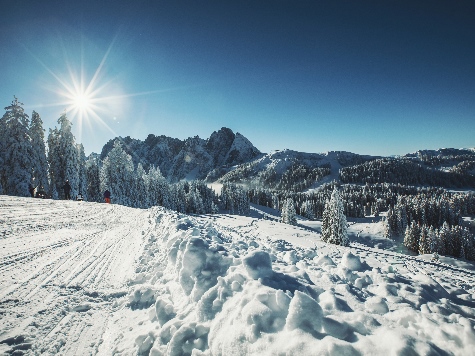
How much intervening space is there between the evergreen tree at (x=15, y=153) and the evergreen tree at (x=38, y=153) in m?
0.93

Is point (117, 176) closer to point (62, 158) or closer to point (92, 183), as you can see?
point (62, 158)

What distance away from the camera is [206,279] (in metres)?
4.65

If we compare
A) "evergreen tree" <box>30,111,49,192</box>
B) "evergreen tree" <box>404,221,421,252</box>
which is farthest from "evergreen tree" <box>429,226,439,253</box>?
"evergreen tree" <box>30,111,49,192</box>

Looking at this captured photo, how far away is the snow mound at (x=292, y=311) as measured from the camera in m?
2.75

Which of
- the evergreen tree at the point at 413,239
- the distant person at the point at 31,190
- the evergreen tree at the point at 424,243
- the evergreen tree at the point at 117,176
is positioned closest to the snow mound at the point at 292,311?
the distant person at the point at 31,190

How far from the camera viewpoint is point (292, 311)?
3104 mm

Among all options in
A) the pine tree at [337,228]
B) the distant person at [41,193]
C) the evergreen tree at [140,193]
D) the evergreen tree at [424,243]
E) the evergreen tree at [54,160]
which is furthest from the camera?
the evergreen tree at [424,243]

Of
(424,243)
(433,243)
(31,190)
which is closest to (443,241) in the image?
(433,243)

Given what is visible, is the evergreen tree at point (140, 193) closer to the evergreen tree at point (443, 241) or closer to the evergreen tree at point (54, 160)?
the evergreen tree at point (54, 160)

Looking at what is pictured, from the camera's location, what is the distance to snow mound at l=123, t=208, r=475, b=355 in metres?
2.75

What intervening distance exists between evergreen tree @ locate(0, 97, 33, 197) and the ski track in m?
23.1

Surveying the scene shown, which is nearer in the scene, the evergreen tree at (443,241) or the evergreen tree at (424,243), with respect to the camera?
the evergreen tree at (424,243)

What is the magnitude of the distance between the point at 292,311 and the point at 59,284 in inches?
205

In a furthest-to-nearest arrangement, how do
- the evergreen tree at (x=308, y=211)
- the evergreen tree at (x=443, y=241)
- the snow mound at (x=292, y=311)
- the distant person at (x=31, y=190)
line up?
the evergreen tree at (x=308, y=211) → the evergreen tree at (x=443, y=241) → the distant person at (x=31, y=190) → the snow mound at (x=292, y=311)
